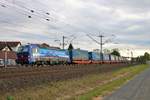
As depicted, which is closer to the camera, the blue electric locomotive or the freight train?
the blue electric locomotive

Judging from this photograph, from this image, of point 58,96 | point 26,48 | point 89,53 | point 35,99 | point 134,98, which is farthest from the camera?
point 89,53

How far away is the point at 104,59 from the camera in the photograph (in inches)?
3853

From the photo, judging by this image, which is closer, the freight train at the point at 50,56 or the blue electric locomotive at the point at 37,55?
the blue electric locomotive at the point at 37,55

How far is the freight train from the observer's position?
46.1m

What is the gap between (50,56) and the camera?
2175 inches

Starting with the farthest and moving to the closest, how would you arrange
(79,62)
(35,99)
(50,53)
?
1. (79,62)
2. (50,53)
3. (35,99)

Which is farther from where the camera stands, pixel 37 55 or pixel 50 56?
pixel 50 56

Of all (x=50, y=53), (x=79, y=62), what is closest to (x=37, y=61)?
(x=50, y=53)

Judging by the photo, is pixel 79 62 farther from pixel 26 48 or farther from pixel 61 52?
pixel 26 48

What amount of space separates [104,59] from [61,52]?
37135mm

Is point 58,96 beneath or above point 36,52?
beneath

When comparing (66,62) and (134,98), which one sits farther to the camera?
(66,62)

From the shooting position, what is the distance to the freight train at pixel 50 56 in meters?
46.1

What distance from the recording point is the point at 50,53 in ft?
182
